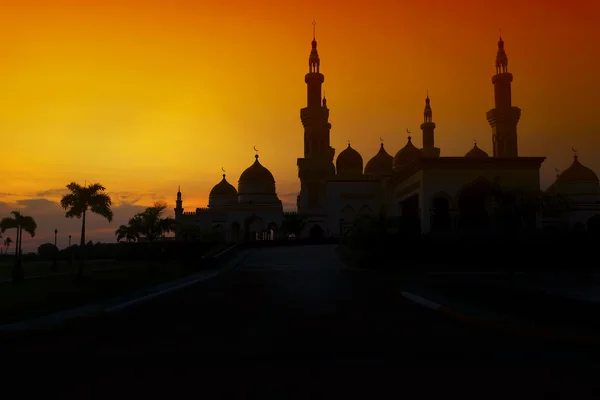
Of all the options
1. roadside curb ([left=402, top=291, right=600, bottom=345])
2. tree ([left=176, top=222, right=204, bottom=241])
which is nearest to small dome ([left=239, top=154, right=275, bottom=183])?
tree ([left=176, top=222, right=204, bottom=241])

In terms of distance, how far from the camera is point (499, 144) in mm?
63594

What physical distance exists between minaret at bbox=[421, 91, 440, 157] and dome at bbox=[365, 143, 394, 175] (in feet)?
14.8

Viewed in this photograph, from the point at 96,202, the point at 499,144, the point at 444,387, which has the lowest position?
the point at 444,387

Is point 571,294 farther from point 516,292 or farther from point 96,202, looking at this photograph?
point 96,202

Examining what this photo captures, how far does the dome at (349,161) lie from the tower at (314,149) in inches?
52.5

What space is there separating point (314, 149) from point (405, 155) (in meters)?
11.0

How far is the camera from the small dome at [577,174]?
227ft

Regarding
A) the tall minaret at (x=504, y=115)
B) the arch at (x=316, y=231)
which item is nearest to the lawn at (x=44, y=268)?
the arch at (x=316, y=231)

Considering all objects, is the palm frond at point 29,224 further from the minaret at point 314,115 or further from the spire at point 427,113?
the spire at point 427,113

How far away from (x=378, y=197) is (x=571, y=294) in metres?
53.1

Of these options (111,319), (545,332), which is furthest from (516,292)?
(111,319)

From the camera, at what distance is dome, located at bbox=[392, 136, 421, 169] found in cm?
7281

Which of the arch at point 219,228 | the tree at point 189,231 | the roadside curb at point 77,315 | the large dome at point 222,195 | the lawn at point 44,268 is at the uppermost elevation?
the large dome at point 222,195

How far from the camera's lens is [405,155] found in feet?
240
